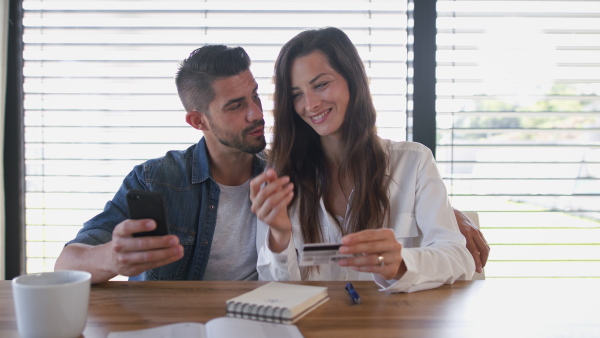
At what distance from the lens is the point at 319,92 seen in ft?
6.07

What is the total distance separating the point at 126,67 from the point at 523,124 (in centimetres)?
195

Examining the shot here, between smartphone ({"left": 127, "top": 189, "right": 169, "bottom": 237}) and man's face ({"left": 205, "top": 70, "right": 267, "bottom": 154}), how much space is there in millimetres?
724

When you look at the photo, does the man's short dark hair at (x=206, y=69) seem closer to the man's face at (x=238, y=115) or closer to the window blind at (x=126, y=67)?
the man's face at (x=238, y=115)

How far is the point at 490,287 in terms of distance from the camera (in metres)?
1.34

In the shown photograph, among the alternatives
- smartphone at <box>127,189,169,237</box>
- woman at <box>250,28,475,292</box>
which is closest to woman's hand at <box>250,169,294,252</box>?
Result: woman at <box>250,28,475,292</box>

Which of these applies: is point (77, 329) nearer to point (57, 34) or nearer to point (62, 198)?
point (62, 198)

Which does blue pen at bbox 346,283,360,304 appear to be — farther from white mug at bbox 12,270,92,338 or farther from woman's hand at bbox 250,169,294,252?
white mug at bbox 12,270,92,338

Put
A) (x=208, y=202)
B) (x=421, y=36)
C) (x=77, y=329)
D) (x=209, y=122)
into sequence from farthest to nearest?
(x=421, y=36), (x=209, y=122), (x=208, y=202), (x=77, y=329)

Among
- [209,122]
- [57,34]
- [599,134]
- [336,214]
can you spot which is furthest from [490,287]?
[57,34]

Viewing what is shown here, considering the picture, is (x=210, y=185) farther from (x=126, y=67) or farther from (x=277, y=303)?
(x=126, y=67)

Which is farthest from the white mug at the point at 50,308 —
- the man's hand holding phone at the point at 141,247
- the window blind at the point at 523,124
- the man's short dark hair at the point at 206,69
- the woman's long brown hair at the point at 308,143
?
the window blind at the point at 523,124

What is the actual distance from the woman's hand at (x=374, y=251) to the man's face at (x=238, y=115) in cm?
79

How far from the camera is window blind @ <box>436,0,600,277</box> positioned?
253cm

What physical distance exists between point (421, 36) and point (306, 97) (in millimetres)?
917
